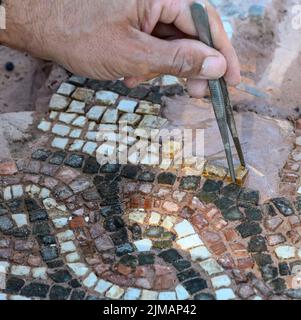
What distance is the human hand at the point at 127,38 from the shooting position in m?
2.89

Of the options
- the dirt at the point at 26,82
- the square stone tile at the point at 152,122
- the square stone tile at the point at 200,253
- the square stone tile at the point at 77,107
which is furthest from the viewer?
the dirt at the point at 26,82

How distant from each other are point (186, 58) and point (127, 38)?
257 mm

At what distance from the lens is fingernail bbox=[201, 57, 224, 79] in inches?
113

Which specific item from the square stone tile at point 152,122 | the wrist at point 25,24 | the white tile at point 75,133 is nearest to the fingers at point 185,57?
the wrist at point 25,24

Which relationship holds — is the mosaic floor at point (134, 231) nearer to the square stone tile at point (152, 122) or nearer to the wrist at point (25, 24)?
the square stone tile at point (152, 122)

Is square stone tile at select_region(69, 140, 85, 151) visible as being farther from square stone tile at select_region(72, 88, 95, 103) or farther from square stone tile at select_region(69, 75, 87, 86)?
square stone tile at select_region(69, 75, 87, 86)

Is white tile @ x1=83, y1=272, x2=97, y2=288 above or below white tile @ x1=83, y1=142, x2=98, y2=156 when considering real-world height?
below

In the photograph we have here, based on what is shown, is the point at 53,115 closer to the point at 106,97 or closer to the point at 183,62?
the point at 106,97

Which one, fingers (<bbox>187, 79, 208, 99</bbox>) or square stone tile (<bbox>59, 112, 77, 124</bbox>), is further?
square stone tile (<bbox>59, 112, 77, 124</bbox>)

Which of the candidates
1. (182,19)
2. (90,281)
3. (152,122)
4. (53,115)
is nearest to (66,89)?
(53,115)

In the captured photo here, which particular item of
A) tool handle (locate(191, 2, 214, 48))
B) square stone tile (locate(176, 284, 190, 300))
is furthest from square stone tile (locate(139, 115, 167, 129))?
square stone tile (locate(176, 284, 190, 300))

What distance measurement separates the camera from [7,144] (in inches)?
→ 137

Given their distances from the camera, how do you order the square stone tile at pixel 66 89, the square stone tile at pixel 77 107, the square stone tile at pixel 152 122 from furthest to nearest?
1. the square stone tile at pixel 66 89
2. the square stone tile at pixel 77 107
3. the square stone tile at pixel 152 122
